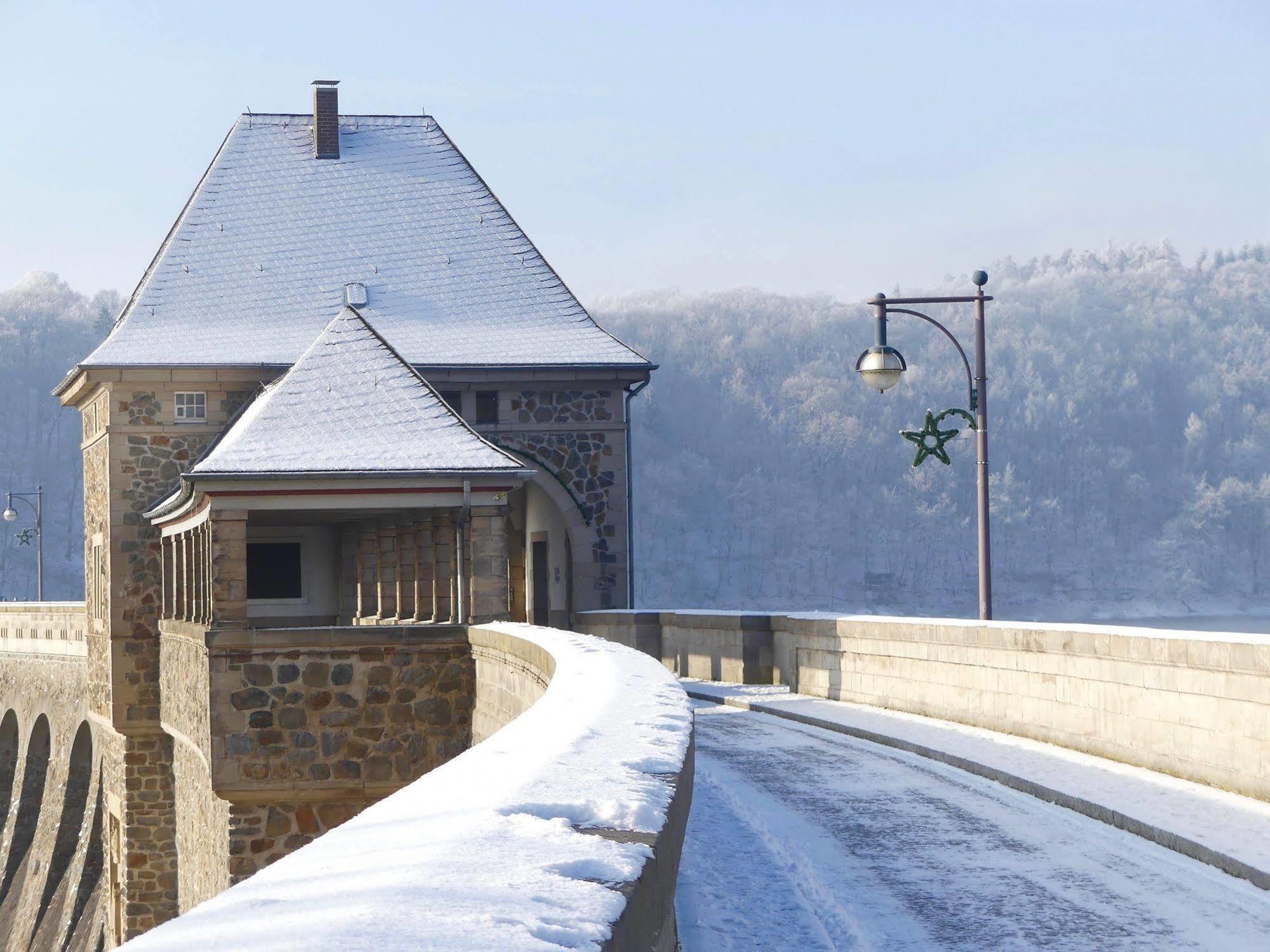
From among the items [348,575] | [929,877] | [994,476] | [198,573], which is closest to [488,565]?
[198,573]

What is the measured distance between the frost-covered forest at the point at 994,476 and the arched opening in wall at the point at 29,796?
3634 inches

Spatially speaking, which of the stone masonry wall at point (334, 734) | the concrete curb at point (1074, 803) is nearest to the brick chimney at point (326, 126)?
the stone masonry wall at point (334, 734)

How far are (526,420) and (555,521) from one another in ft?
8.08

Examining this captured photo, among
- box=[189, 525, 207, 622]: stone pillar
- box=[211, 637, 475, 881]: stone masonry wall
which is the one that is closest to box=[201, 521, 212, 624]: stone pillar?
box=[189, 525, 207, 622]: stone pillar

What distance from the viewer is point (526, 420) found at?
29.3 meters

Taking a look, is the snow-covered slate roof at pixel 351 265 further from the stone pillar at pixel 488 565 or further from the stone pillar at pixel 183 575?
the stone pillar at pixel 488 565

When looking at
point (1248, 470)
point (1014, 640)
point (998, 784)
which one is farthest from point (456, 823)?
point (1248, 470)

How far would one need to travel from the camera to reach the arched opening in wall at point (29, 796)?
41.1 metres

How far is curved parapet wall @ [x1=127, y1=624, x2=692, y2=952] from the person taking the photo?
9.12ft

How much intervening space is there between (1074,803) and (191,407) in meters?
20.6

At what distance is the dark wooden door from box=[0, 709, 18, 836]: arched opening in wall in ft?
63.0

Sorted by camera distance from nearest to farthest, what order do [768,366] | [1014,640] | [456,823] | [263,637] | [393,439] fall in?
[456,823] → [1014,640] → [263,637] → [393,439] → [768,366]

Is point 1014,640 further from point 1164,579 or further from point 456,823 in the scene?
point 1164,579

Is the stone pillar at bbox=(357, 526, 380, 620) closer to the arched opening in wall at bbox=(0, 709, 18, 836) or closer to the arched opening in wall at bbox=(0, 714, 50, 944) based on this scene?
the arched opening in wall at bbox=(0, 714, 50, 944)
